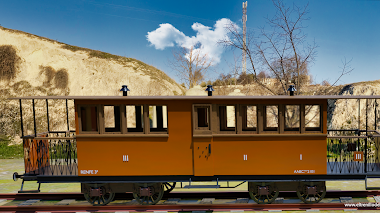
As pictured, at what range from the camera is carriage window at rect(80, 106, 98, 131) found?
7.28 m

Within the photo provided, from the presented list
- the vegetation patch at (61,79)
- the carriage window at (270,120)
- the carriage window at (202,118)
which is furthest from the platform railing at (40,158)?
the vegetation patch at (61,79)

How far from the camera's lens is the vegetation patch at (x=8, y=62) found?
1156 inches

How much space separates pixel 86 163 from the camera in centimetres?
732

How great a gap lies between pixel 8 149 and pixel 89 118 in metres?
16.6

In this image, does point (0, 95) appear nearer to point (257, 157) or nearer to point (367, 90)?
point (257, 157)

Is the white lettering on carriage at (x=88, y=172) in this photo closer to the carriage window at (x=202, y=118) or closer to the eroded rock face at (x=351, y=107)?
the carriage window at (x=202, y=118)

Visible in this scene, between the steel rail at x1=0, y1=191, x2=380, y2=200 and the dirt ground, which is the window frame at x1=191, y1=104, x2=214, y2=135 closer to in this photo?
the steel rail at x1=0, y1=191, x2=380, y2=200

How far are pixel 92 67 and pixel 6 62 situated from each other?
10147 millimetres

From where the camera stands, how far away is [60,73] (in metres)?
30.7

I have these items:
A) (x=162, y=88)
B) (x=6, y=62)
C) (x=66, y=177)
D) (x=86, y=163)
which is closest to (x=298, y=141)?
(x=86, y=163)

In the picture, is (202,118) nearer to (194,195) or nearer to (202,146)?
(202,146)

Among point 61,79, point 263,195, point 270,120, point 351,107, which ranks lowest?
point 263,195

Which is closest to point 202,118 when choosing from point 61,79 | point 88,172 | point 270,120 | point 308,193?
point 88,172

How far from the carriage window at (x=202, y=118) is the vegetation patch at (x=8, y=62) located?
104 ft
